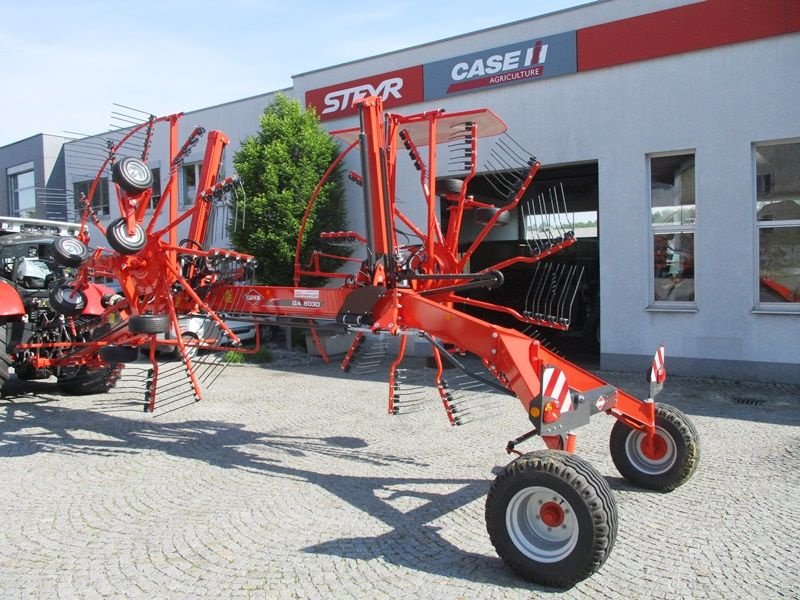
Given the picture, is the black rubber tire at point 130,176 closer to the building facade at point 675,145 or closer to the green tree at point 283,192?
the building facade at point 675,145

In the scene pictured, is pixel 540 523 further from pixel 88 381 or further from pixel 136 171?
pixel 88 381

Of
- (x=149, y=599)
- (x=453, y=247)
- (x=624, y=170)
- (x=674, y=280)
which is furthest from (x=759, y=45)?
(x=149, y=599)

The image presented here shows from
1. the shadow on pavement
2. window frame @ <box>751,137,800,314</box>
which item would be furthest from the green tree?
window frame @ <box>751,137,800,314</box>

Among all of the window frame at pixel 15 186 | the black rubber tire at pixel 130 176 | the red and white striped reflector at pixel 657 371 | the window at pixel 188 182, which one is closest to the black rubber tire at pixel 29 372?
the black rubber tire at pixel 130 176

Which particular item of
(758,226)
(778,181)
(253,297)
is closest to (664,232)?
(758,226)

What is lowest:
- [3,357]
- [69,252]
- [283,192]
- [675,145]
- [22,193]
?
[3,357]

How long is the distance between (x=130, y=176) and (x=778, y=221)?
7767 mm

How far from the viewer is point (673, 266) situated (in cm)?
958

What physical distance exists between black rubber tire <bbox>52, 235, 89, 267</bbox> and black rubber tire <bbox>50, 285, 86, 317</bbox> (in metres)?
0.28

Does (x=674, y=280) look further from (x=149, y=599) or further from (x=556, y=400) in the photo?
(x=149, y=599)

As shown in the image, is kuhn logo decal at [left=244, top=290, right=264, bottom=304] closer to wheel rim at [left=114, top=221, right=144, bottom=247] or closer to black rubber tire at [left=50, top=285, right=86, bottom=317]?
wheel rim at [left=114, top=221, right=144, bottom=247]

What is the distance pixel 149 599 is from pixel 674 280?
324 inches

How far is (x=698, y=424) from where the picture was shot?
22.2 ft

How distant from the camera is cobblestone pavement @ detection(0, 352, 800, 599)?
139 inches
